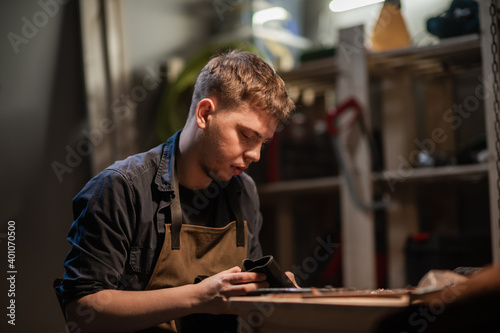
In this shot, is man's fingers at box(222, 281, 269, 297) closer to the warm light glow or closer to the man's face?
the man's face

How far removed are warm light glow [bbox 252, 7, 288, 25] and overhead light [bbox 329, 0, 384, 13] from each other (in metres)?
0.35

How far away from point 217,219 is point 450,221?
1.78m

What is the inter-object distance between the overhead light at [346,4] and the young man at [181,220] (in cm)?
216

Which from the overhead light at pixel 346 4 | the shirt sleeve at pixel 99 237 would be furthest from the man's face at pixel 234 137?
the overhead light at pixel 346 4

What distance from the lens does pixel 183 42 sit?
3342mm

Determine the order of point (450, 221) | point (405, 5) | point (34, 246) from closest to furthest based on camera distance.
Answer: point (34, 246)
point (450, 221)
point (405, 5)

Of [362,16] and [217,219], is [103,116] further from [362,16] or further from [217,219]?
[362,16]

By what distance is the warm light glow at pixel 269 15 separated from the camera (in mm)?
3438

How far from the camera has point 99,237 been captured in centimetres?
130

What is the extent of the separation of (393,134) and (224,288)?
1.85m

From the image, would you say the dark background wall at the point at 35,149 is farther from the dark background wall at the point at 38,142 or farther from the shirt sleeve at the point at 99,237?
the shirt sleeve at the point at 99,237

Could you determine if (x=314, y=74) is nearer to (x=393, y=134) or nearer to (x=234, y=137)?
(x=393, y=134)

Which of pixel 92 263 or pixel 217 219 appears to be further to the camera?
pixel 217 219

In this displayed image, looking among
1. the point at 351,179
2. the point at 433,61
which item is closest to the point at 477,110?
the point at 433,61
